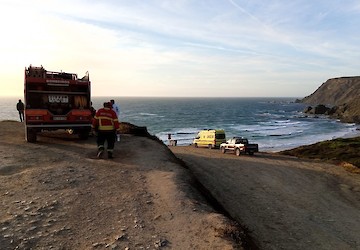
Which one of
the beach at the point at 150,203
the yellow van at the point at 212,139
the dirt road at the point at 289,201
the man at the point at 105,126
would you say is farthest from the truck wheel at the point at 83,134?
the yellow van at the point at 212,139

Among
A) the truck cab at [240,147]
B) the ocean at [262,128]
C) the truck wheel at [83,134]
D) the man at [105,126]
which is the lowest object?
the ocean at [262,128]

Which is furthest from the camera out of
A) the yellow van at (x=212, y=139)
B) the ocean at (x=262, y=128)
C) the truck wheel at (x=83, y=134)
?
the ocean at (x=262, y=128)

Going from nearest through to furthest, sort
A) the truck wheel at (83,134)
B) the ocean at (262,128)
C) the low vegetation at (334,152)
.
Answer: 1. the truck wheel at (83,134)
2. the low vegetation at (334,152)
3. the ocean at (262,128)

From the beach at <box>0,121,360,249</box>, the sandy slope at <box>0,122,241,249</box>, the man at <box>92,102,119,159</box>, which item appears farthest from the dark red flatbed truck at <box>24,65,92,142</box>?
the man at <box>92,102,119,159</box>

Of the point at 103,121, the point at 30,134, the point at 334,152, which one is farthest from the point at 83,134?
the point at 334,152

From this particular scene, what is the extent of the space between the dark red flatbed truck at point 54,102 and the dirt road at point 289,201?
6.23 m

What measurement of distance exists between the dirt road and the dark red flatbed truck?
6231 millimetres

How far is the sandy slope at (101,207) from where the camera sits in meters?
6.75

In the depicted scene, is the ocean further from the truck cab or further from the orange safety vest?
the orange safety vest

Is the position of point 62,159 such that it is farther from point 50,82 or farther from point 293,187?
point 293,187

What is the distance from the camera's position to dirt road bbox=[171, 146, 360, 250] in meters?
10.9

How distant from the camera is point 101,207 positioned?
27.3ft

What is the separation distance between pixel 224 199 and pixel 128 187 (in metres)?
4.82

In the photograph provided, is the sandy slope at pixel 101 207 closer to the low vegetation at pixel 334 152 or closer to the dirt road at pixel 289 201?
the dirt road at pixel 289 201
